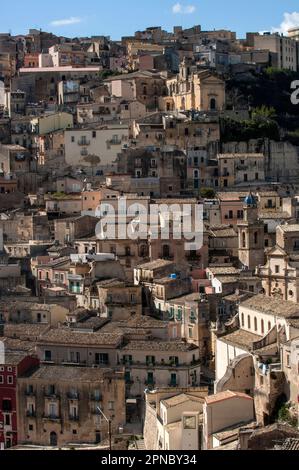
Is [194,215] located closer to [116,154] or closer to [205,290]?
[205,290]

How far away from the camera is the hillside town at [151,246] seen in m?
29.9

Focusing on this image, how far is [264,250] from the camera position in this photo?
41219 millimetres

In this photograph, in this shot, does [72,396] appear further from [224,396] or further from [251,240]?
[251,240]

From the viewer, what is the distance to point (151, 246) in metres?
42.0

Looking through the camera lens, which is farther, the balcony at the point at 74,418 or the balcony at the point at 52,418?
the balcony at the point at 52,418

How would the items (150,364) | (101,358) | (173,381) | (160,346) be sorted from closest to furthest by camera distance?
(173,381) < (150,364) < (160,346) < (101,358)

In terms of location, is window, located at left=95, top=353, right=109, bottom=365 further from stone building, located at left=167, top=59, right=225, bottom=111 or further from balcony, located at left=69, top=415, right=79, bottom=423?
stone building, located at left=167, top=59, right=225, bottom=111

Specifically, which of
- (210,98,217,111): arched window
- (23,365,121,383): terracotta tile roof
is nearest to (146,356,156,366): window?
(23,365,121,383): terracotta tile roof

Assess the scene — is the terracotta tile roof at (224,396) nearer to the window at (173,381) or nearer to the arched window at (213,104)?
the window at (173,381)

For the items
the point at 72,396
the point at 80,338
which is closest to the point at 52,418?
the point at 72,396

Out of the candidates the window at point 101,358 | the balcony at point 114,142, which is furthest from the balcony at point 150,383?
the balcony at point 114,142

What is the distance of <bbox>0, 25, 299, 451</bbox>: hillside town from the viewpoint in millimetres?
29906

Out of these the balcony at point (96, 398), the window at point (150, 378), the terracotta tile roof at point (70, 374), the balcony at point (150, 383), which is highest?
the terracotta tile roof at point (70, 374)

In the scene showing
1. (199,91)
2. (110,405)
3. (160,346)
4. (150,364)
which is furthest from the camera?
(199,91)
